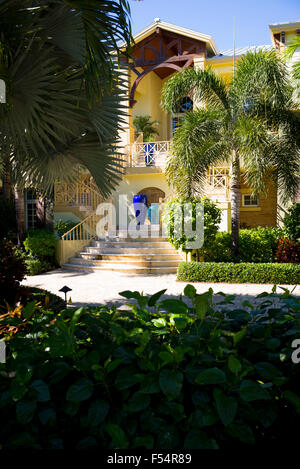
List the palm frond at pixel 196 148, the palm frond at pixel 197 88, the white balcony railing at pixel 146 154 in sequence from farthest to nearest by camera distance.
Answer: the white balcony railing at pixel 146 154 < the palm frond at pixel 197 88 < the palm frond at pixel 196 148

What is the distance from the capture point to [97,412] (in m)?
1.18

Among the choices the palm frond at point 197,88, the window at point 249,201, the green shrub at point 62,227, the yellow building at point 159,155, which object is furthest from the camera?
the window at point 249,201

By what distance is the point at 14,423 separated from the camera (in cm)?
120

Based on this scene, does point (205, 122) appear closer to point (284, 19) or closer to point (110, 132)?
point (110, 132)

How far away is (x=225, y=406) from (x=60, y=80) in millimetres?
4411

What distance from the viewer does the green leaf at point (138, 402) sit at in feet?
3.84

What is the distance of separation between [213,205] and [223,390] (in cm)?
1028

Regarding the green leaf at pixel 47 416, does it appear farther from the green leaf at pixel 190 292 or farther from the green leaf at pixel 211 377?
the green leaf at pixel 190 292

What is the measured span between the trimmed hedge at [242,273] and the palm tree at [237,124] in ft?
6.21

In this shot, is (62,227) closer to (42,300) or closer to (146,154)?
(146,154)

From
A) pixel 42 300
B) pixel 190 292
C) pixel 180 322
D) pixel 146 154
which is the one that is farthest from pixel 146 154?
pixel 180 322

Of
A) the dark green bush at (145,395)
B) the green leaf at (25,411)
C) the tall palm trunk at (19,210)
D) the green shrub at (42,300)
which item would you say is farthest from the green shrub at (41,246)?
the green leaf at (25,411)

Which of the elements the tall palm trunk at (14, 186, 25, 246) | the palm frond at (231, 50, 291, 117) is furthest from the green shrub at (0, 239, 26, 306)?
the palm frond at (231, 50, 291, 117)
